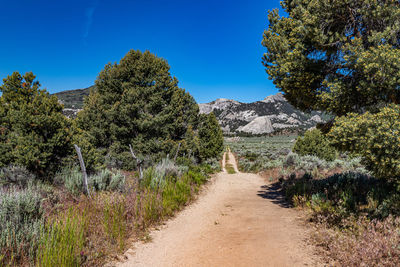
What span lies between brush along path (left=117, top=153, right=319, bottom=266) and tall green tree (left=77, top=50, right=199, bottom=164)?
23.6ft

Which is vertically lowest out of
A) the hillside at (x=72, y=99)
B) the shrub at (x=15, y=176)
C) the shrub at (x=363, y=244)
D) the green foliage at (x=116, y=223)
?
the shrub at (x=363, y=244)

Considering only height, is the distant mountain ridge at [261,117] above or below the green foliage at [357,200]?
above

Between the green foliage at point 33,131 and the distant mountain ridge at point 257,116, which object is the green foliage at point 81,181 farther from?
the distant mountain ridge at point 257,116

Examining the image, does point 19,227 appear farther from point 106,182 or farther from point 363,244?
point 363,244

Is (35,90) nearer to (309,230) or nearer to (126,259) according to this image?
(126,259)

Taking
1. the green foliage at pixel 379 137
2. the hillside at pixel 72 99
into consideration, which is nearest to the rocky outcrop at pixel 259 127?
the hillside at pixel 72 99

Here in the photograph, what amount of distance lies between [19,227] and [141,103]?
10.2 metres

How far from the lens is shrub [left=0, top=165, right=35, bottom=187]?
5594mm

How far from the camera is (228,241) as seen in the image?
14.4ft

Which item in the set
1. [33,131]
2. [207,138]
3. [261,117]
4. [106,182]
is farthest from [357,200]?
[261,117]

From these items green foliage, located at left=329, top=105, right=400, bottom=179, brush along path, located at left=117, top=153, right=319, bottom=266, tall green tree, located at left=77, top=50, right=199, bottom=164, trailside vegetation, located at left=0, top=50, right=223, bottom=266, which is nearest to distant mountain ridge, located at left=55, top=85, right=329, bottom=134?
tall green tree, located at left=77, top=50, right=199, bottom=164

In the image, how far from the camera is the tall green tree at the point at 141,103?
42.4 feet

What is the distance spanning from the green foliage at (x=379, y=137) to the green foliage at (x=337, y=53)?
36.4 inches

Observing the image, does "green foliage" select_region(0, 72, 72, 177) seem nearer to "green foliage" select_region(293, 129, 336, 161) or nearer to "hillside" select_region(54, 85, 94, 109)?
"green foliage" select_region(293, 129, 336, 161)
